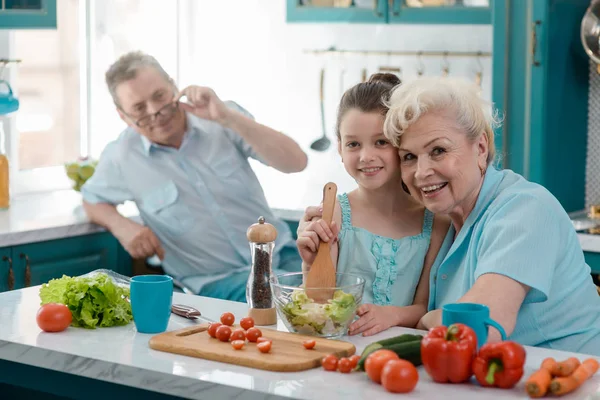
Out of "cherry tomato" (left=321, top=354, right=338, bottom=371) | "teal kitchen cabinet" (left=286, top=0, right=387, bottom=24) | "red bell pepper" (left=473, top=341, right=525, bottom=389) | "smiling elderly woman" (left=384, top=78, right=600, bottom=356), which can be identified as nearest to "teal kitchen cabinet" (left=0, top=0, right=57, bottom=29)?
"teal kitchen cabinet" (left=286, top=0, right=387, bottom=24)

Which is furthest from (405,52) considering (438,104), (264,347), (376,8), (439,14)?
(264,347)

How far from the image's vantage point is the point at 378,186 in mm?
2301

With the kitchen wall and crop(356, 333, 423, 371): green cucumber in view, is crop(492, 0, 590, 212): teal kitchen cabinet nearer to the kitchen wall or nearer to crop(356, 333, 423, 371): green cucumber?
the kitchen wall

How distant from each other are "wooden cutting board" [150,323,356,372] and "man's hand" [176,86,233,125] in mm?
1754

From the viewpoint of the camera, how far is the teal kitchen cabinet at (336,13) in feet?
13.4

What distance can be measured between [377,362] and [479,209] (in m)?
0.62

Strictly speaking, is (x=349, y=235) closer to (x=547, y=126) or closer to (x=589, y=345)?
(x=589, y=345)

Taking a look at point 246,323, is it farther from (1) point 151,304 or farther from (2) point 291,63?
(2) point 291,63

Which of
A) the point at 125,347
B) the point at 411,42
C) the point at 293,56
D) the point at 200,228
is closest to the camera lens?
the point at 125,347

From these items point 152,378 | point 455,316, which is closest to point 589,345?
point 455,316

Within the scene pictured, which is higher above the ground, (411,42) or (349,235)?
(411,42)

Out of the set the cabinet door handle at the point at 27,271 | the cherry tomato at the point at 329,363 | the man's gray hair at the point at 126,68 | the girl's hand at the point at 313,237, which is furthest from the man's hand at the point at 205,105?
the cherry tomato at the point at 329,363

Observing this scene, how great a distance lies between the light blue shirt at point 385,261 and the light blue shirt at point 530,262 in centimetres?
10

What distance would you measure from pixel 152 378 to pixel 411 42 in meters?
3.08
